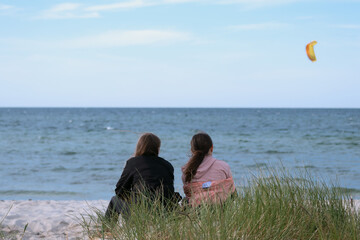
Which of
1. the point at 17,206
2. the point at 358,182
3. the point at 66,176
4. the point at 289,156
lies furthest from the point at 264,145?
the point at 17,206

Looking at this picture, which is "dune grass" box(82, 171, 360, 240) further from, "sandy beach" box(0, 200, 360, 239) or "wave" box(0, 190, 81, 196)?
"wave" box(0, 190, 81, 196)

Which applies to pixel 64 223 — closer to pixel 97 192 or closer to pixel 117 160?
pixel 97 192

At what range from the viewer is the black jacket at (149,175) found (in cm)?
404

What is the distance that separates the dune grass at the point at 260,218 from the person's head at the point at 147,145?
0.76m

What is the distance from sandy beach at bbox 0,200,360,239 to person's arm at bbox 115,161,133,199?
263 millimetres

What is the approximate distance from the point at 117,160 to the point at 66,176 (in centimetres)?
346

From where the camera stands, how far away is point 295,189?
11.7 ft

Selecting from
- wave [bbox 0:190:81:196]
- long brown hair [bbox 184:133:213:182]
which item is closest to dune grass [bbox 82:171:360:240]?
long brown hair [bbox 184:133:213:182]

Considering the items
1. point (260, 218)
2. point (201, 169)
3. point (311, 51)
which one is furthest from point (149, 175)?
point (311, 51)

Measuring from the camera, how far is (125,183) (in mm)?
4164

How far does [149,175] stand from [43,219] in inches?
100

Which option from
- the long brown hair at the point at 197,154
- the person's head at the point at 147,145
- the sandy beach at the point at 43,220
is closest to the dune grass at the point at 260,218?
the long brown hair at the point at 197,154

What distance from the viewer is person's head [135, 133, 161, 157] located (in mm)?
4086

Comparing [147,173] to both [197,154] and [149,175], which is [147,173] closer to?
[149,175]
